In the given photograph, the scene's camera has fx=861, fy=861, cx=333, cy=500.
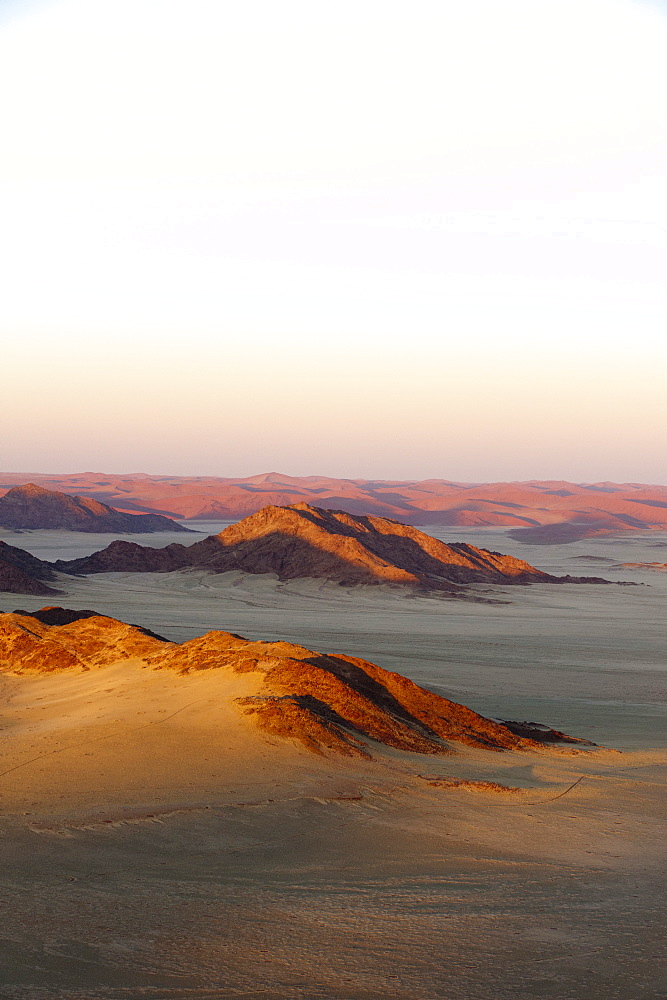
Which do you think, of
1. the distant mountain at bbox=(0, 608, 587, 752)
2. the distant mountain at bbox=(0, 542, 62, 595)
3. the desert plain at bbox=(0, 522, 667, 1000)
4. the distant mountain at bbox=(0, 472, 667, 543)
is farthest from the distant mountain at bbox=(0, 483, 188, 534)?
the desert plain at bbox=(0, 522, 667, 1000)

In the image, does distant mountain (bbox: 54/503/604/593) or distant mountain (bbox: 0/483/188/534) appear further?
distant mountain (bbox: 0/483/188/534)

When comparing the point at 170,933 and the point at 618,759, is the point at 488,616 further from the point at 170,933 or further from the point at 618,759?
the point at 170,933

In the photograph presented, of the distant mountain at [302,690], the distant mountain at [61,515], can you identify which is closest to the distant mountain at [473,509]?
the distant mountain at [61,515]

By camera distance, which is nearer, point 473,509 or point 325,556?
point 325,556

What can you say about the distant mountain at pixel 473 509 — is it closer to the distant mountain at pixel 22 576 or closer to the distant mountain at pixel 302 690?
the distant mountain at pixel 22 576

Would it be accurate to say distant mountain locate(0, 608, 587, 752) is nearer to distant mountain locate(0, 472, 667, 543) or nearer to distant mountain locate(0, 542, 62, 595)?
distant mountain locate(0, 542, 62, 595)

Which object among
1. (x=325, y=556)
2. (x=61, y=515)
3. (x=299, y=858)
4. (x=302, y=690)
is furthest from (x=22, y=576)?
(x=61, y=515)

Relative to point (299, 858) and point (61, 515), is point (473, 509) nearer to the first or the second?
point (61, 515)
